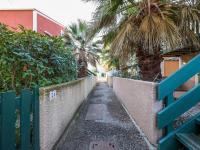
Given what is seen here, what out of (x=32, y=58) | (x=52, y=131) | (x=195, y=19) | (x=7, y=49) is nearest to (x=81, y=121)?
(x=52, y=131)

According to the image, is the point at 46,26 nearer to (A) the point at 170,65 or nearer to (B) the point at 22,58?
(A) the point at 170,65

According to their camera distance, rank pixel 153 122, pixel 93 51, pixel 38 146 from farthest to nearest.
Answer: pixel 93 51, pixel 153 122, pixel 38 146

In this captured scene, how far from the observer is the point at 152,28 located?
711 cm

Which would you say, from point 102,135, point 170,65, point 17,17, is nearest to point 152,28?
point 102,135

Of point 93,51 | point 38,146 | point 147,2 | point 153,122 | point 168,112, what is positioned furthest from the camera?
point 93,51

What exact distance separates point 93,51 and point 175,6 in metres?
11.7

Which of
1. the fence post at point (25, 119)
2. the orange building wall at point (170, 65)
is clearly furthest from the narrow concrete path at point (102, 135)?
the orange building wall at point (170, 65)

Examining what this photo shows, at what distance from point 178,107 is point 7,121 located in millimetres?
2825

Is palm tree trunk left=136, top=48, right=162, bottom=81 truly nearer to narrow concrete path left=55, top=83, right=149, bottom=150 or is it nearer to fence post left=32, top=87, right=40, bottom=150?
narrow concrete path left=55, top=83, right=149, bottom=150

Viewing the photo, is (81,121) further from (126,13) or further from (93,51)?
(93,51)

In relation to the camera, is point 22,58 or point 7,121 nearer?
point 7,121

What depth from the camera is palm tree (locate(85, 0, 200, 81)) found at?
7.03 metres

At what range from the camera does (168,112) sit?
13.8 feet

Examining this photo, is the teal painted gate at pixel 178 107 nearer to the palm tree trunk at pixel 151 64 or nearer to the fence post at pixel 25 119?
the fence post at pixel 25 119
